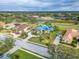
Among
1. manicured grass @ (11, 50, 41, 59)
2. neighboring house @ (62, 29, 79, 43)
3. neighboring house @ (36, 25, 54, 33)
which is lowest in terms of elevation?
manicured grass @ (11, 50, 41, 59)

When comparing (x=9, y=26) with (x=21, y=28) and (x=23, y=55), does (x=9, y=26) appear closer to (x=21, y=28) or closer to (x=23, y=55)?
(x=21, y=28)

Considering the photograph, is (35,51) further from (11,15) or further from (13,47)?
(11,15)

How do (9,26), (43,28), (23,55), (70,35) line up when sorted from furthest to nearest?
(9,26), (43,28), (23,55), (70,35)

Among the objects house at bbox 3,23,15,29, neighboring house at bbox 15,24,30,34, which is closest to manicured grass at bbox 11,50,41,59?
neighboring house at bbox 15,24,30,34

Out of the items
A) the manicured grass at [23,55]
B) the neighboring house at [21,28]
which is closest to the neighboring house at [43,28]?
the neighboring house at [21,28]

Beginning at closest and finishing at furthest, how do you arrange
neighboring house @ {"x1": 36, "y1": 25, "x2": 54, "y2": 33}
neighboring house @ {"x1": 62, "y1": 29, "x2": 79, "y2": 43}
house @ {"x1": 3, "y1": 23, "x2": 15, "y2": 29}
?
neighboring house @ {"x1": 62, "y1": 29, "x2": 79, "y2": 43}, neighboring house @ {"x1": 36, "y1": 25, "x2": 54, "y2": 33}, house @ {"x1": 3, "y1": 23, "x2": 15, "y2": 29}

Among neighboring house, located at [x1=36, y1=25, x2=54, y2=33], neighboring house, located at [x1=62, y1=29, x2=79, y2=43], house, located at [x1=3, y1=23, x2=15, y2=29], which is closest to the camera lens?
neighboring house, located at [x1=62, y1=29, x2=79, y2=43]

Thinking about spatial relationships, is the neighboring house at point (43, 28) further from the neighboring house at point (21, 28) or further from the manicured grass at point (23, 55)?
the manicured grass at point (23, 55)

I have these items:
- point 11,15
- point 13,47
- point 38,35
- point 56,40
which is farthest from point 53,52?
point 11,15

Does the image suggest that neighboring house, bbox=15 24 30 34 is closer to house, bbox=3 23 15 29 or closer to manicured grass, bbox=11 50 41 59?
house, bbox=3 23 15 29

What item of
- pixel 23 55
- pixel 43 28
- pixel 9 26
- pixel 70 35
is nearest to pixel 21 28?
pixel 9 26
